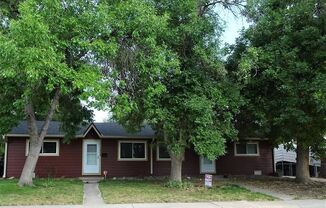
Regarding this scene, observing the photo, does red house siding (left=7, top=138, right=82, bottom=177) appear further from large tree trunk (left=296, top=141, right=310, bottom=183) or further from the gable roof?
large tree trunk (left=296, top=141, right=310, bottom=183)

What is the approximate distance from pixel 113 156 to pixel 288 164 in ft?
45.5

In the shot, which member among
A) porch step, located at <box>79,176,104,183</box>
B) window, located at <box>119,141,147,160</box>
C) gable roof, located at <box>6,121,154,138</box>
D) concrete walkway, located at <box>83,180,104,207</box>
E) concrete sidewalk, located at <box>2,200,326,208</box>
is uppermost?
gable roof, located at <box>6,121,154,138</box>

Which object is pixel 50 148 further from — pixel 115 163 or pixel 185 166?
pixel 185 166

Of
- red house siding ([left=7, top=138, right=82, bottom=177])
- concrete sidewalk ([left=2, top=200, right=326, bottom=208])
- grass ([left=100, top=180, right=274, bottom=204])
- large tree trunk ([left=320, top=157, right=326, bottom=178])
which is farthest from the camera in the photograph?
large tree trunk ([left=320, top=157, right=326, bottom=178])

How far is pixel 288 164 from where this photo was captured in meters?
33.6

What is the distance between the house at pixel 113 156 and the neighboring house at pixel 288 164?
103 inches

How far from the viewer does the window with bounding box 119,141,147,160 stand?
2841cm


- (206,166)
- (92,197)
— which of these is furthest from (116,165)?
(92,197)

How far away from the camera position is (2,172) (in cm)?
2816

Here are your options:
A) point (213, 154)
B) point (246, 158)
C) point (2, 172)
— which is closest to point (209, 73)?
point (213, 154)

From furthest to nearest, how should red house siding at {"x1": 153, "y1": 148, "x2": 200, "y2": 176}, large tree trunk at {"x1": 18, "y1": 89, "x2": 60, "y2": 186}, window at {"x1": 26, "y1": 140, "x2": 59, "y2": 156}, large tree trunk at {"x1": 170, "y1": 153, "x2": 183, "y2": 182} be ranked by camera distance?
red house siding at {"x1": 153, "y1": 148, "x2": 200, "y2": 176}, window at {"x1": 26, "y1": 140, "x2": 59, "y2": 156}, large tree trunk at {"x1": 170, "y1": 153, "x2": 183, "y2": 182}, large tree trunk at {"x1": 18, "y1": 89, "x2": 60, "y2": 186}

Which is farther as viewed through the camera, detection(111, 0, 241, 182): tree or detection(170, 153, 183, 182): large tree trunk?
detection(170, 153, 183, 182): large tree trunk

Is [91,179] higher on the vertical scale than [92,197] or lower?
higher

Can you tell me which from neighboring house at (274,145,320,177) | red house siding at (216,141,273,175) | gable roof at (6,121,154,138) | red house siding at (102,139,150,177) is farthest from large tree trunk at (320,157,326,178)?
red house siding at (102,139,150,177)
